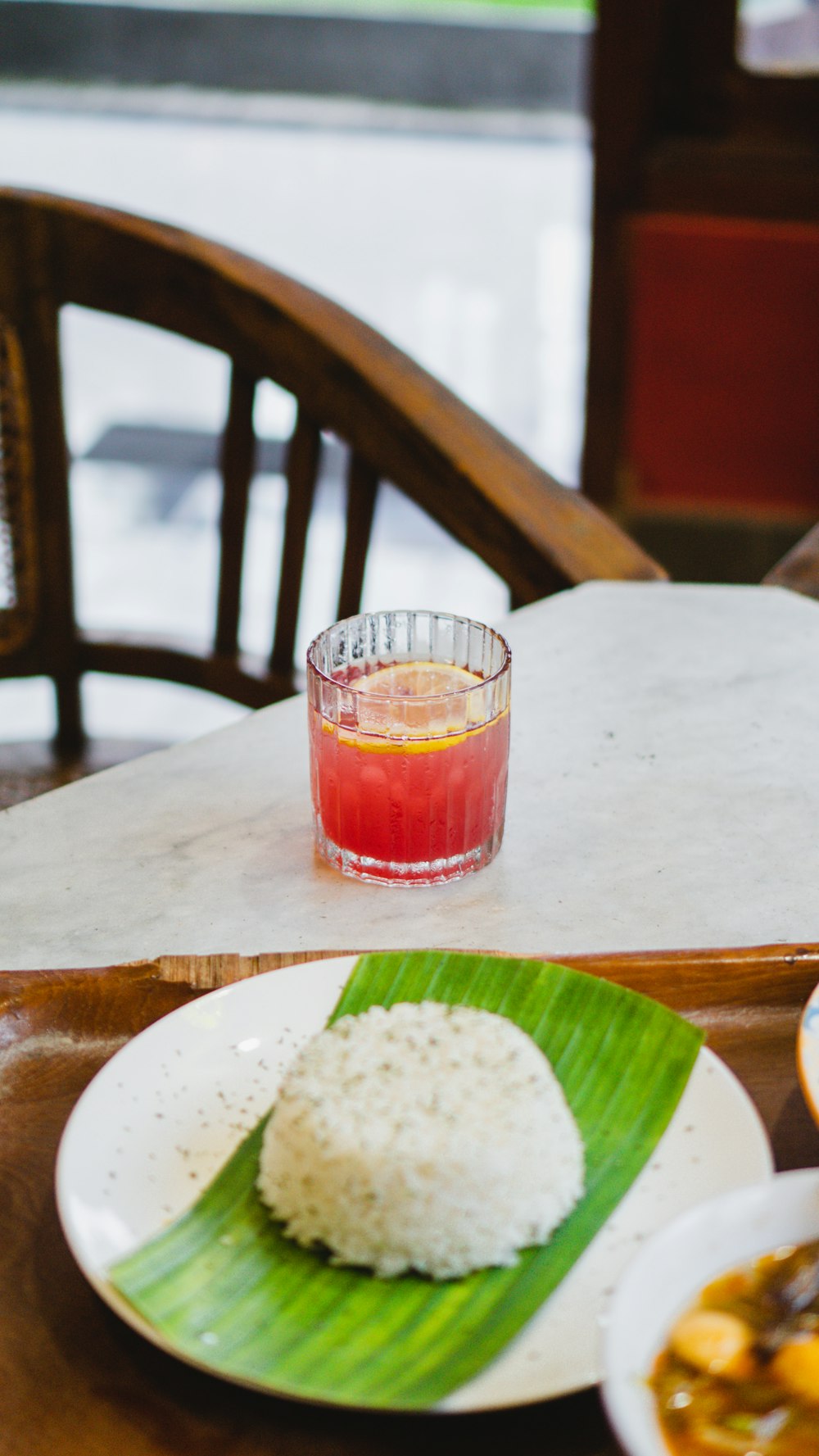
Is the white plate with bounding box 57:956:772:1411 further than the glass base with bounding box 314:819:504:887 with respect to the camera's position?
No

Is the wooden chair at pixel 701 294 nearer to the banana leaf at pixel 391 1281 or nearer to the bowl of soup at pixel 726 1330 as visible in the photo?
the banana leaf at pixel 391 1281

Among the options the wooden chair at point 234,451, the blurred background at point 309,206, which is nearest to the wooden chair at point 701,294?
the blurred background at point 309,206

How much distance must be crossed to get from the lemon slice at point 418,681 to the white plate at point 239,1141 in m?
0.26

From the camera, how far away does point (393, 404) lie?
1534mm

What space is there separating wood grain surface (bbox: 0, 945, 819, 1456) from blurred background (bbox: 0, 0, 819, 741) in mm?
1147

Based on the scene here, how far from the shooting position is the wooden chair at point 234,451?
149cm

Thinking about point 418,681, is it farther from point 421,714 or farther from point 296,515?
point 296,515

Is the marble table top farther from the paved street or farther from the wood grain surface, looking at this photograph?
the paved street

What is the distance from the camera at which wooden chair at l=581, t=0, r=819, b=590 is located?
2.84m

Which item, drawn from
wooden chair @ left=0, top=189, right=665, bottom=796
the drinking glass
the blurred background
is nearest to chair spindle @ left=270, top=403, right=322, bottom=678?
wooden chair @ left=0, top=189, right=665, bottom=796

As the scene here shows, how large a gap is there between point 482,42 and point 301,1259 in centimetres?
1088

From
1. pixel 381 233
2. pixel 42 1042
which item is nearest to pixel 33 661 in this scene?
pixel 42 1042

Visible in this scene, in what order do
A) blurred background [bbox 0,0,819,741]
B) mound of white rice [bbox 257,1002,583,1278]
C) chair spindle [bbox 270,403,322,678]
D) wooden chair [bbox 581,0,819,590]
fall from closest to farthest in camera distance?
mound of white rice [bbox 257,1002,583,1278] → chair spindle [bbox 270,403,322,678] → wooden chair [bbox 581,0,819,590] → blurred background [bbox 0,0,819,741]

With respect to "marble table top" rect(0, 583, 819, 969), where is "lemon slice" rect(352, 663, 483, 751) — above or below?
above
